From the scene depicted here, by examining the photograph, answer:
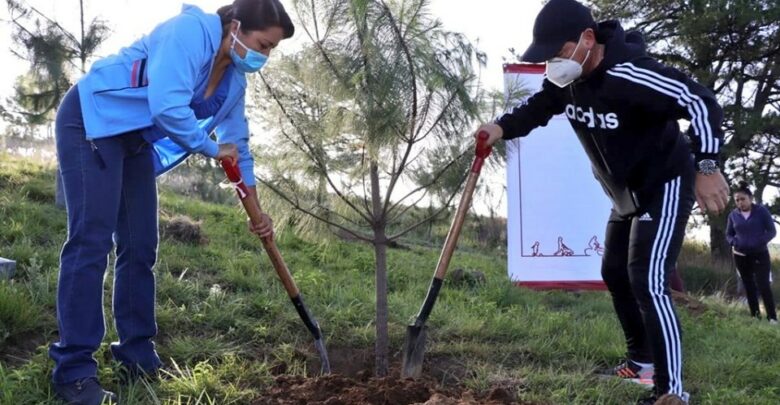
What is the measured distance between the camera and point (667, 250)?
Answer: 2.63 meters

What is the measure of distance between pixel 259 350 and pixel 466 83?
1.54 metres

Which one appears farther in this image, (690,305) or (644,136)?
(690,305)

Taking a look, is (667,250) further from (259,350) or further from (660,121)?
(259,350)

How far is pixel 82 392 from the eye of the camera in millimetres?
2338

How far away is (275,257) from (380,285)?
2.11 feet

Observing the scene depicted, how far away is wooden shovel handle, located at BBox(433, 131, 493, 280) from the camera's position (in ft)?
9.70

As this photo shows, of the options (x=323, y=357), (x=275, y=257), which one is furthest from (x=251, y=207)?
(x=323, y=357)

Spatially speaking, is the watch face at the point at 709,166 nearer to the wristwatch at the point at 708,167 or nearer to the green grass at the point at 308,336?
the wristwatch at the point at 708,167

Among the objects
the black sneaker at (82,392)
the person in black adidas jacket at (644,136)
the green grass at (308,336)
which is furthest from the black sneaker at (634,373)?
the black sneaker at (82,392)

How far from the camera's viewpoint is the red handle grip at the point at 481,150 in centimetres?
Result: 298

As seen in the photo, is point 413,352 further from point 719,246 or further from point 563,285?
point 719,246

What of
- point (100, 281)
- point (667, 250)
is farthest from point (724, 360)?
point (100, 281)

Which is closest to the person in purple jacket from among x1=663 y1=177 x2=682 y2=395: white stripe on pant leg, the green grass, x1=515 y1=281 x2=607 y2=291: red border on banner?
x1=515 y1=281 x2=607 y2=291: red border on banner

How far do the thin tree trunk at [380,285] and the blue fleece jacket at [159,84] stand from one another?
3.41ft
